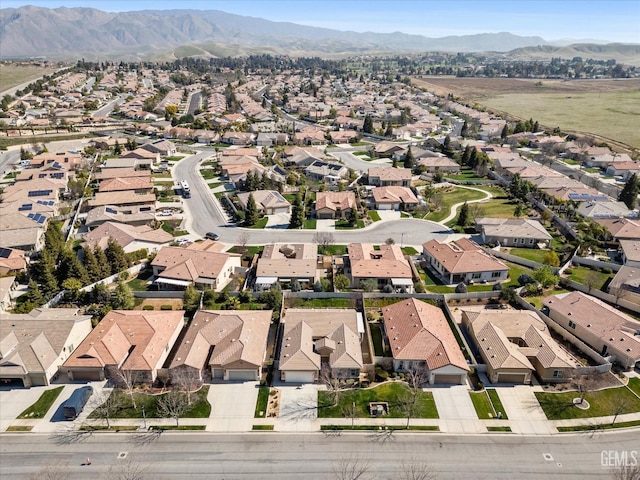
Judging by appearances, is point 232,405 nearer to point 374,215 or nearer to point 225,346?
point 225,346

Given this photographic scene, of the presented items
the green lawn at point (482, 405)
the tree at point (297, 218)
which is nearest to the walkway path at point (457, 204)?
the tree at point (297, 218)

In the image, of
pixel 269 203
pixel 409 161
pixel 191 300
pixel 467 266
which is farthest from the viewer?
pixel 409 161

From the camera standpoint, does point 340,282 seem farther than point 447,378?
Yes

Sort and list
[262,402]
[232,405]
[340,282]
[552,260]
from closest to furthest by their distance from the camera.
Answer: [232,405], [262,402], [340,282], [552,260]

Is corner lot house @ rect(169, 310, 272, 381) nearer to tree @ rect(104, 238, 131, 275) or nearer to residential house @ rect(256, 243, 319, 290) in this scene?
residential house @ rect(256, 243, 319, 290)

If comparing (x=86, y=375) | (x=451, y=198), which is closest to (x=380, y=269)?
(x=86, y=375)

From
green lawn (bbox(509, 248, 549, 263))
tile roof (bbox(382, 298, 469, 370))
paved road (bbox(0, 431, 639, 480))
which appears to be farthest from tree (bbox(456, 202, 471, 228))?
paved road (bbox(0, 431, 639, 480))
